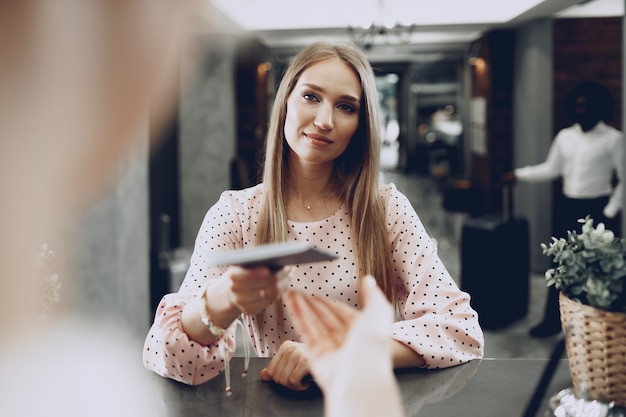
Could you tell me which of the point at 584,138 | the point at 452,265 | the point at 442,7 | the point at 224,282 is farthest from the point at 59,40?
the point at 442,7

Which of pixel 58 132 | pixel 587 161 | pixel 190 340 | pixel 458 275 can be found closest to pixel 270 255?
pixel 190 340

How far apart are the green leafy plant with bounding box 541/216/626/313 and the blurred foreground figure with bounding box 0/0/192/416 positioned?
62.8 inches

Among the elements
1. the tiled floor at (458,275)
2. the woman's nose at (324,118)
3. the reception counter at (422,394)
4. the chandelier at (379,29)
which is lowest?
the tiled floor at (458,275)

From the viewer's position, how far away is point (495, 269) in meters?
5.66

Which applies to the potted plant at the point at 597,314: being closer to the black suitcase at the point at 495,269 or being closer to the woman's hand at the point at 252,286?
the woman's hand at the point at 252,286

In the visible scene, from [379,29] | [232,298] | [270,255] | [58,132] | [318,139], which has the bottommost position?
[232,298]

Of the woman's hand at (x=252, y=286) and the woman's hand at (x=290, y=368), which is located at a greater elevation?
the woman's hand at (x=252, y=286)

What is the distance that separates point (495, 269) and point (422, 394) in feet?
15.0

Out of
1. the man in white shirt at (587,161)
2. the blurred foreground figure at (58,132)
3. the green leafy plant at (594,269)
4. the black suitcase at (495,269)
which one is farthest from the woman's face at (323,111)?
the black suitcase at (495,269)

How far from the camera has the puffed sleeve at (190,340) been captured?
138cm

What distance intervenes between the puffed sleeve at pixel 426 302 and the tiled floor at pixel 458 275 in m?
0.44

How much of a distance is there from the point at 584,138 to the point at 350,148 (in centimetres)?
432

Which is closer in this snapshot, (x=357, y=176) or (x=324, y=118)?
(x=324, y=118)

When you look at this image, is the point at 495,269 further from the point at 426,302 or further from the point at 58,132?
the point at 426,302
